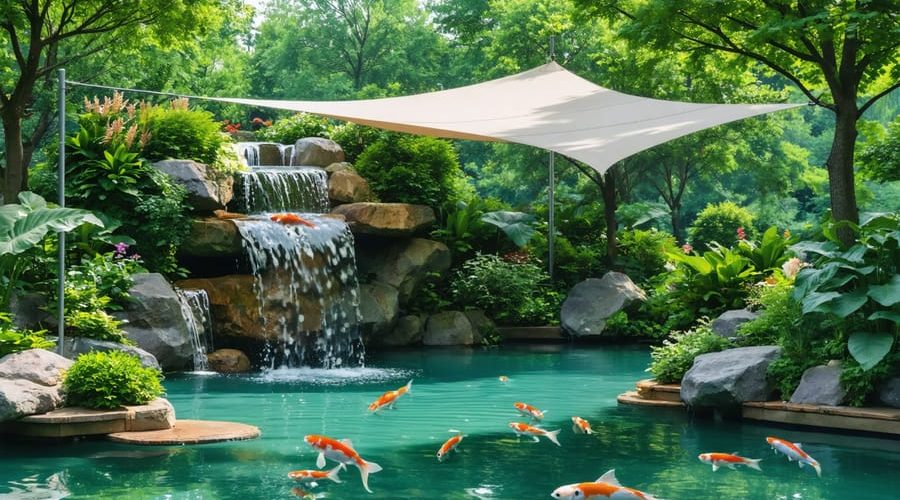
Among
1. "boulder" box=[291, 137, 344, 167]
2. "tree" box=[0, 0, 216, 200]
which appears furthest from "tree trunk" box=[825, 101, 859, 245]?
"boulder" box=[291, 137, 344, 167]

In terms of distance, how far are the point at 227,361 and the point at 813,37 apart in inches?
291

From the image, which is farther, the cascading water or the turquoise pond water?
the cascading water

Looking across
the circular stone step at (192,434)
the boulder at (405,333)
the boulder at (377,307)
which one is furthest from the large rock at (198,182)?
the circular stone step at (192,434)

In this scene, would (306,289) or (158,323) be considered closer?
(158,323)

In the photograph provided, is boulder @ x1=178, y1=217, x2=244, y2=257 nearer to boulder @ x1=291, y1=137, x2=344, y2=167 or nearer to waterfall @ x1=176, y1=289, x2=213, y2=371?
waterfall @ x1=176, y1=289, x2=213, y2=371

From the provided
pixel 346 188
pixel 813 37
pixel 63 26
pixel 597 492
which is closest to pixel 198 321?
pixel 346 188

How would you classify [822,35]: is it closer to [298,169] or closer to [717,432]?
[717,432]

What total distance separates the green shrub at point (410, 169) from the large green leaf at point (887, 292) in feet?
28.1

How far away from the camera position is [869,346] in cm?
775

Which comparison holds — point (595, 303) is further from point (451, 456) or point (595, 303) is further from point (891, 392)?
point (451, 456)

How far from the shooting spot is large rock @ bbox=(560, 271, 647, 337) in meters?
15.4

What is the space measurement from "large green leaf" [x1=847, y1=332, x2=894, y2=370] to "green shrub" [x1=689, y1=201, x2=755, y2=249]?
1419cm

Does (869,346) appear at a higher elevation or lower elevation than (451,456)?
higher

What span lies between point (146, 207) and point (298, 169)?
283 centimetres
